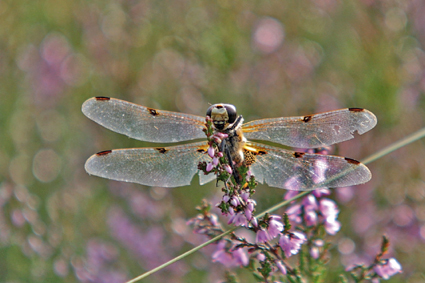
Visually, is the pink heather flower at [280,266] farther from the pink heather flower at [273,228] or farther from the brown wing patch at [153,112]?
the brown wing patch at [153,112]

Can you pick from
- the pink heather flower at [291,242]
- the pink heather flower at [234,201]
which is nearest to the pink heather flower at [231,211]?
the pink heather flower at [234,201]

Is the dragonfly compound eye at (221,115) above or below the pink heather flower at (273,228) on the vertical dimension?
above

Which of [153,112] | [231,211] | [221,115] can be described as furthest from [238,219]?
[153,112]

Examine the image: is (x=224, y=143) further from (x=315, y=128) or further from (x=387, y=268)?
(x=387, y=268)

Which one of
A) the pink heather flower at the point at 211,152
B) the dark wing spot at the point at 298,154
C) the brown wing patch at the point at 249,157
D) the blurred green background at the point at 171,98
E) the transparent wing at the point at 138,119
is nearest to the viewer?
the pink heather flower at the point at 211,152

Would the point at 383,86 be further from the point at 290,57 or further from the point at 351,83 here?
the point at 290,57

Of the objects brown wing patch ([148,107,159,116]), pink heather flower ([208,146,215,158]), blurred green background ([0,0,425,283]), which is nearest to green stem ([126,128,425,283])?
pink heather flower ([208,146,215,158])

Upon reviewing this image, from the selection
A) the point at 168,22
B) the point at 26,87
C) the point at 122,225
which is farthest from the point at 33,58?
the point at 122,225
